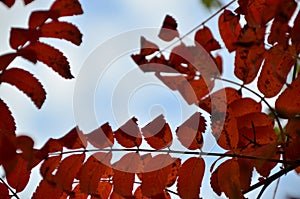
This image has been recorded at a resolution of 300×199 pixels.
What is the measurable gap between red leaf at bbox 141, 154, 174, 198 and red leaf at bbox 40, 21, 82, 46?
1.12 feet

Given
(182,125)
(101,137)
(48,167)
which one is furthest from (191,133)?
(48,167)

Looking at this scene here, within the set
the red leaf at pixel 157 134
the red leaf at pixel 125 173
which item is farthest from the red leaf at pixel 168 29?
the red leaf at pixel 125 173

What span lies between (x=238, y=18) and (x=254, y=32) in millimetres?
269

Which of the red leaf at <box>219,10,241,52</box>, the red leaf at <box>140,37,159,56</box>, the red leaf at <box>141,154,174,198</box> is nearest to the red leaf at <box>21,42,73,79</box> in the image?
the red leaf at <box>140,37,159,56</box>

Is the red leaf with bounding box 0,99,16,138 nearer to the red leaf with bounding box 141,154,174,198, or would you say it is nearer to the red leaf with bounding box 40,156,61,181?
the red leaf with bounding box 40,156,61,181

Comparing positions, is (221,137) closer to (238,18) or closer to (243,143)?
(243,143)

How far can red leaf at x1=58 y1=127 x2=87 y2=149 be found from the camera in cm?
146

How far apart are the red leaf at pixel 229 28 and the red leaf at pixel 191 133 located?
209 mm

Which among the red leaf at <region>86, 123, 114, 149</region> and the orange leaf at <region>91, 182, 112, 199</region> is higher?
the red leaf at <region>86, 123, 114, 149</region>

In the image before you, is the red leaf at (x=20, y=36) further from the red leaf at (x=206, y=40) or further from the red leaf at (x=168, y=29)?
the red leaf at (x=206, y=40)

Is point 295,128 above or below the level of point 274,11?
below

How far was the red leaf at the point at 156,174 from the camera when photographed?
4.73 feet

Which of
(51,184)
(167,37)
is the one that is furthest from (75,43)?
(51,184)

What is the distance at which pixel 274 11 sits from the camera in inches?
50.9
